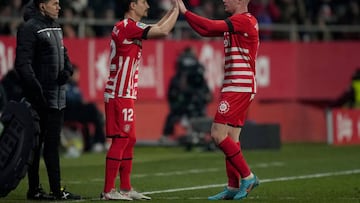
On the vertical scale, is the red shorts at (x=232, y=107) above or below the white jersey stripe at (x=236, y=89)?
below

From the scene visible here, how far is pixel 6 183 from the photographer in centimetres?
1169

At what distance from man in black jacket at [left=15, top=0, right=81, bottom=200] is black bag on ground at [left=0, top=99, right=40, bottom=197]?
0.21 meters

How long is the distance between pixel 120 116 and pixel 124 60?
1.92 feet

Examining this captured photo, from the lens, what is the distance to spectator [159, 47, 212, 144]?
24.9 meters

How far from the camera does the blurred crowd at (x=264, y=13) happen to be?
24812 millimetres

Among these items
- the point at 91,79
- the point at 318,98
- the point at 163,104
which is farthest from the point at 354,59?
the point at 91,79

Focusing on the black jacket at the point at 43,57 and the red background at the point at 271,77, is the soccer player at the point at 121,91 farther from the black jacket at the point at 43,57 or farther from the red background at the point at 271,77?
the red background at the point at 271,77

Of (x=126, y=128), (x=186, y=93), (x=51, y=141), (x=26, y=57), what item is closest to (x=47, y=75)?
(x=26, y=57)

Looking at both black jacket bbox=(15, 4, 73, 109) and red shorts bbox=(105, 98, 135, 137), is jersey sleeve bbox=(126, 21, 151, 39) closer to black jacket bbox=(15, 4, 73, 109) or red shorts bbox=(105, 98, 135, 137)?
red shorts bbox=(105, 98, 135, 137)

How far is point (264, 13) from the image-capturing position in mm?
28047

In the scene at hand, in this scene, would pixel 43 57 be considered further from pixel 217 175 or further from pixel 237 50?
pixel 217 175

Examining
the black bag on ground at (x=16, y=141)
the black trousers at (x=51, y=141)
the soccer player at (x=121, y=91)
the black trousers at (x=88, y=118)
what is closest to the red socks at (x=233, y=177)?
the soccer player at (x=121, y=91)

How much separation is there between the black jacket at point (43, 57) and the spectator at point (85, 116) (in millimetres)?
10146

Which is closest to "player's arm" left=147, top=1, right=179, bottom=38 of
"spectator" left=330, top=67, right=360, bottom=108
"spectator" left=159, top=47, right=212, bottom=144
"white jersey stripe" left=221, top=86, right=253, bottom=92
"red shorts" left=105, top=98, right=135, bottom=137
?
"red shorts" left=105, top=98, right=135, bottom=137
